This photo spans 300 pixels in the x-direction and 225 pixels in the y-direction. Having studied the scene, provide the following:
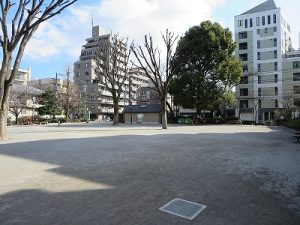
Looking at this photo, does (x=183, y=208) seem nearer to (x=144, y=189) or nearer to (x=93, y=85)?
(x=144, y=189)

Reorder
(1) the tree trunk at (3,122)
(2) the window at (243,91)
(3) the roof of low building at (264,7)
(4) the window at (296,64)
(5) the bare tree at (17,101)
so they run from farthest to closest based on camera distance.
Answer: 1. (2) the window at (243,91)
2. (3) the roof of low building at (264,7)
3. (4) the window at (296,64)
4. (5) the bare tree at (17,101)
5. (1) the tree trunk at (3,122)

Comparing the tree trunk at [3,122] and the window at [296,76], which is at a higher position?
the window at [296,76]

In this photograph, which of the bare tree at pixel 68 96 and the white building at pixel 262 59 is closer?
the bare tree at pixel 68 96

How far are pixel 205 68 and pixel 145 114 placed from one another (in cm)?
1275

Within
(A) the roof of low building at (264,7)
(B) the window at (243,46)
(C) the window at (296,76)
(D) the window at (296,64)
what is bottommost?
(C) the window at (296,76)

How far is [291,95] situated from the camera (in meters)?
49.1

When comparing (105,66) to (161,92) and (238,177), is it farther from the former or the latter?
(238,177)

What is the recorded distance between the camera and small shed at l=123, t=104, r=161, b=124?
44938 mm

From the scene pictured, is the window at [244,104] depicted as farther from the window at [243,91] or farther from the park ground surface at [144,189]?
the park ground surface at [144,189]

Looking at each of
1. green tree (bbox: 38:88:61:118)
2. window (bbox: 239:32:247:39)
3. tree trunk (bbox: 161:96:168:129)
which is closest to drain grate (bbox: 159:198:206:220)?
tree trunk (bbox: 161:96:168:129)

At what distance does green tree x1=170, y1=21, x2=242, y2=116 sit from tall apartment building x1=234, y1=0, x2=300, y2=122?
1592 centimetres

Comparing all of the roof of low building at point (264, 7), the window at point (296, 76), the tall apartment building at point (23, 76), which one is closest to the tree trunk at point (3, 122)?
the window at point (296, 76)

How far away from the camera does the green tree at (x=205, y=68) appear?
3794 centimetres

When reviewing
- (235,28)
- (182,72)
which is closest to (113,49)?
(182,72)
